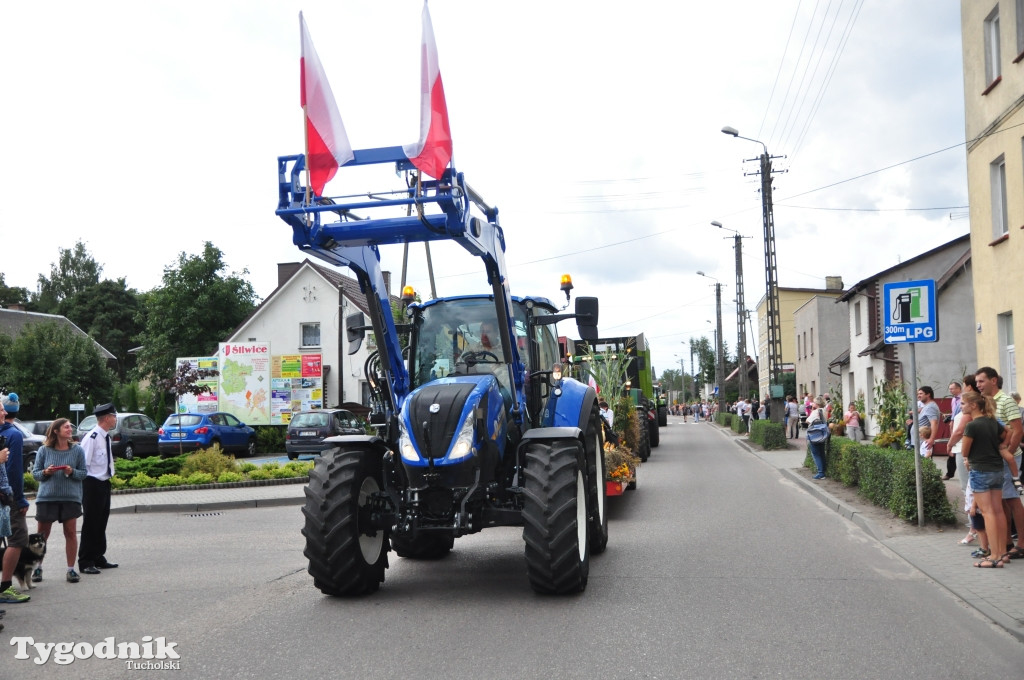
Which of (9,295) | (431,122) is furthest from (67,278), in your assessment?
(431,122)

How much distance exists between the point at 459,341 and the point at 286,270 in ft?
A: 147

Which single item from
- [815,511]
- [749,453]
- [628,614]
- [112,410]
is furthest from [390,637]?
[749,453]

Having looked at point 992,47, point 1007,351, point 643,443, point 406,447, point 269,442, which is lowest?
point 269,442

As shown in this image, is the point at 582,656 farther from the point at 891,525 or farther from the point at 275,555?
the point at 891,525

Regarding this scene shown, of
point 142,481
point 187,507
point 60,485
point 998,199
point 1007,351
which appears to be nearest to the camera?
point 60,485

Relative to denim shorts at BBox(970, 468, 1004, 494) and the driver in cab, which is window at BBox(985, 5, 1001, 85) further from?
the driver in cab

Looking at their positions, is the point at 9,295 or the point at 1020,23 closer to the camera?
the point at 1020,23

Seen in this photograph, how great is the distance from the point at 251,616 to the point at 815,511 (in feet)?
29.3

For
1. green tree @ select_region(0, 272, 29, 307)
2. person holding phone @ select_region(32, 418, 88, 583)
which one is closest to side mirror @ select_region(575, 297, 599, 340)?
person holding phone @ select_region(32, 418, 88, 583)

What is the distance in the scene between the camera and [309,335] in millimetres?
48688

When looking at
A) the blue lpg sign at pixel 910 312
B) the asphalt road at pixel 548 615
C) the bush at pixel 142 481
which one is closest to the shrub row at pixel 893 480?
the asphalt road at pixel 548 615

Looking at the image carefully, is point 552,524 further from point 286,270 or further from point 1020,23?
point 286,270

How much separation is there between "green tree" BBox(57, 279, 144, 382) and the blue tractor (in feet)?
209

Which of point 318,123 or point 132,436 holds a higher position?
point 318,123
